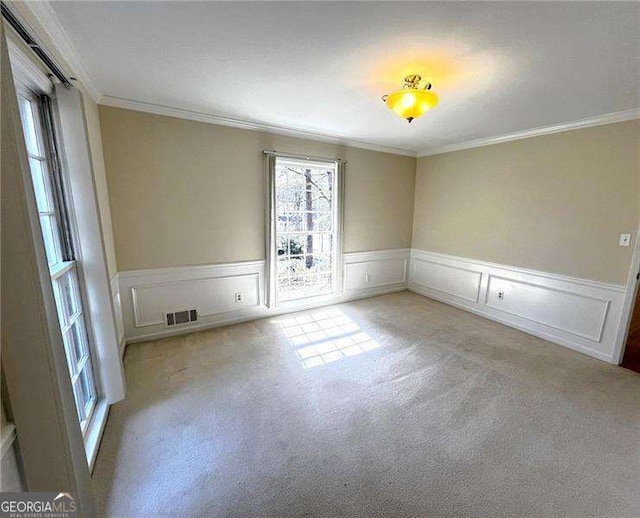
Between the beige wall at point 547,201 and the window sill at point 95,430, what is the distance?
4211 millimetres

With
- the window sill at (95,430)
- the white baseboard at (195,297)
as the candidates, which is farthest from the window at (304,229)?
the window sill at (95,430)

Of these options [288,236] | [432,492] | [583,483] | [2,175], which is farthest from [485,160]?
[2,175]

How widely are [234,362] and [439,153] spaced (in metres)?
3.95

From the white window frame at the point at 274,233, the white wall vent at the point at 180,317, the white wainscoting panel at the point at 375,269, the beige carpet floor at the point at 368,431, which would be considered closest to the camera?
the beige carpet floor at the point at 368,431

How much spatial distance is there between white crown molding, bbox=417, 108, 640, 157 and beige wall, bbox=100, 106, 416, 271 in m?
1.57

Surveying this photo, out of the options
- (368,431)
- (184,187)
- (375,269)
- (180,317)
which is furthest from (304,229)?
(368,431)

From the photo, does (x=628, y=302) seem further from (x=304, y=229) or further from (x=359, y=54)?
(x=304, y=229)

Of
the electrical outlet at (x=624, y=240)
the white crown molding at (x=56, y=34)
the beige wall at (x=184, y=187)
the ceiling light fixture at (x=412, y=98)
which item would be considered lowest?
the electrical outlet at (x=624, y=240)

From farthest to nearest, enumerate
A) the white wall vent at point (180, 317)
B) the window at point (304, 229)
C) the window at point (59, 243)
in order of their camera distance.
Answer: the window at point (304, 229) < the white wall vent at point (180, 317) < the window at point (59, 243)

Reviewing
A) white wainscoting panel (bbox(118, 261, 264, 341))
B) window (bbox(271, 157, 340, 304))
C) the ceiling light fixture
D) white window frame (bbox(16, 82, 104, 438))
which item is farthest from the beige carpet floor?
the ceiling light fixture

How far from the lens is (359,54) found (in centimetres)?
161

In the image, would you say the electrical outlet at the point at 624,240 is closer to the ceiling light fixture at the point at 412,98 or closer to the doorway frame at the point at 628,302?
the doorway frame at the point at 628,302

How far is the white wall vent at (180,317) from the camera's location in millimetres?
2941

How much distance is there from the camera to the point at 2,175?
32.7 inches
